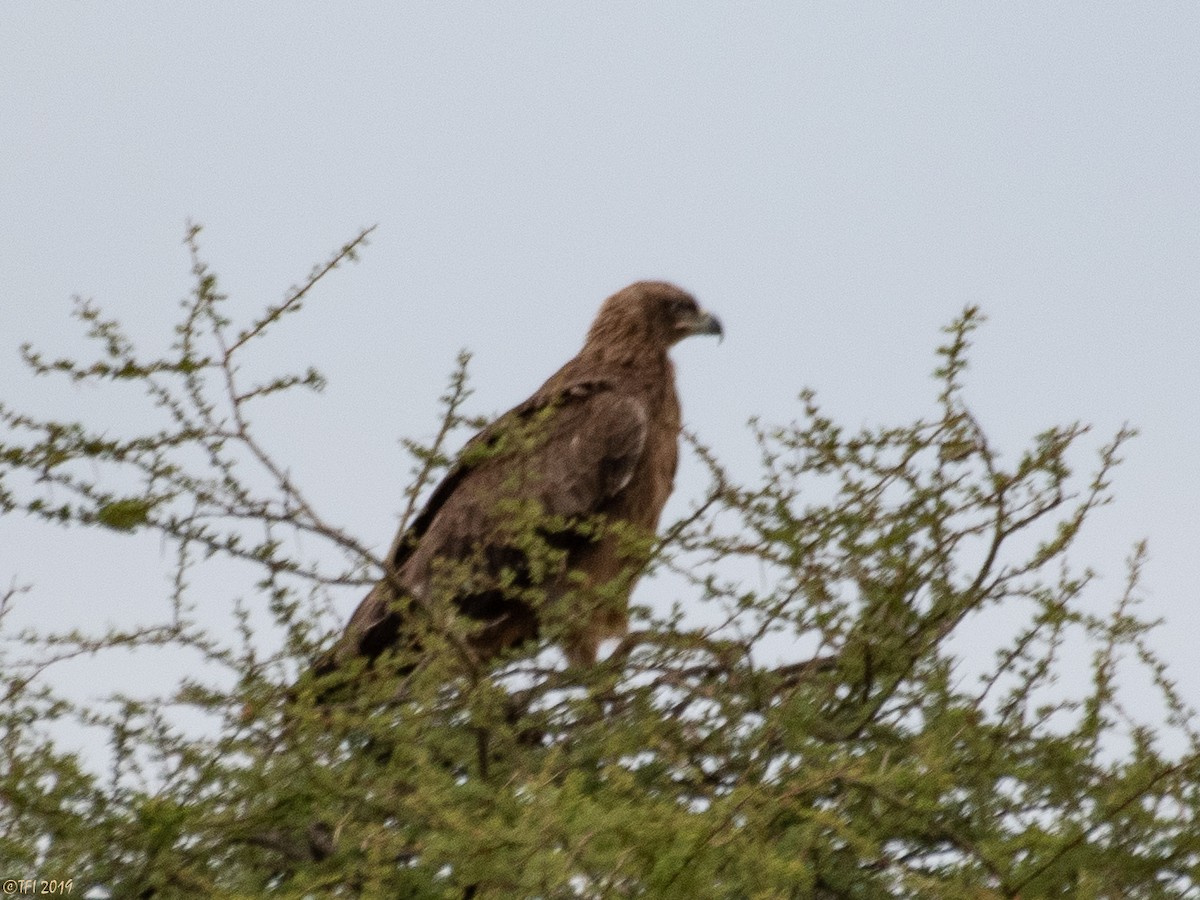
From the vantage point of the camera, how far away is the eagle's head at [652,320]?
842 centimetres

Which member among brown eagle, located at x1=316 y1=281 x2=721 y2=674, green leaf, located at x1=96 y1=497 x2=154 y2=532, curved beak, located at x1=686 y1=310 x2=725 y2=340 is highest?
curved beak, located at x1=686 y1=310 x2=725 y2=340

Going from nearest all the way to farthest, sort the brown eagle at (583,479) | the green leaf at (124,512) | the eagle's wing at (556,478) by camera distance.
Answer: the green leaf at (124,512) < the brown eagle at (583,479) < the eagle's wing at (556,478)

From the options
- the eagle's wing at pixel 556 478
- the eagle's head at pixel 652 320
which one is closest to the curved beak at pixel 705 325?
the eagle's head at pixel 652 320

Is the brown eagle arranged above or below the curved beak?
below

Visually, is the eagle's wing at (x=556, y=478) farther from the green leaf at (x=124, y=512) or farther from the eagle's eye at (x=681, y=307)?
the green leaf at (x=124, y=512)

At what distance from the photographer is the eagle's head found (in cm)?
842

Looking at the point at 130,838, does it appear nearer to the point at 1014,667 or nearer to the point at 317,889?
the point at 317,889

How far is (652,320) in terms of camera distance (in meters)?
8.48

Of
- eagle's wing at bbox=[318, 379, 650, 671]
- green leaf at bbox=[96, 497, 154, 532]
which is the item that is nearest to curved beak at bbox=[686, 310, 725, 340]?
eagle's wing at bbox=[318, 379, 650, 671]

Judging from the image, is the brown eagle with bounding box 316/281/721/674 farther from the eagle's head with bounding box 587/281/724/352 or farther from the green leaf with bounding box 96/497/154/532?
the green leaf with bounding box 96/497/154/532

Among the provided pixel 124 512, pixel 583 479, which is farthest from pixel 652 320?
pixel 124 512

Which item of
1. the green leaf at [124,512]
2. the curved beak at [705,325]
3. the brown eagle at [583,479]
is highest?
the curved beak at [705,325]

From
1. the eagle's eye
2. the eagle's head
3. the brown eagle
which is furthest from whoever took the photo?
the eagle's eye

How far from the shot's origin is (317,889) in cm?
405
